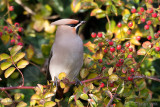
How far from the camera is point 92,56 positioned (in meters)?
2.09

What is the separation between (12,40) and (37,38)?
0.71 meters

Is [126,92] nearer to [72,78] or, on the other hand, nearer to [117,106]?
[117,106]

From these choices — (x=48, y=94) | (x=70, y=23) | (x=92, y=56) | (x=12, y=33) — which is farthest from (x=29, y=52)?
(x=48, y=94)

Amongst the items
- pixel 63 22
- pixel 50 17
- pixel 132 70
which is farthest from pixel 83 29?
pixel 132 70

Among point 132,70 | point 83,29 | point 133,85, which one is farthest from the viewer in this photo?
point 83,29

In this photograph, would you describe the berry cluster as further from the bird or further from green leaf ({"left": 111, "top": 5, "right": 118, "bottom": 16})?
green leaf ({"left": 111, "top": 5, "right": 118, "bottom": 16})

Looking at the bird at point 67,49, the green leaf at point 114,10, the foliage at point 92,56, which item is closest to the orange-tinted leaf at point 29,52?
the foliage at point 92,56

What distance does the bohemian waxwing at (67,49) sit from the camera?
2.18 metres

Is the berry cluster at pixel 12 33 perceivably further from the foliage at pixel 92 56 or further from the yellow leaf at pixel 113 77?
the yellow leaf at pixel 113 77

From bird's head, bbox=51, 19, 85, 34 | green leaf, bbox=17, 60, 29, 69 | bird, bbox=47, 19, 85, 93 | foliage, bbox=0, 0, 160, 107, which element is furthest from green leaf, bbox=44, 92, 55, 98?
bird's head, bbox=51, 19, 85, 34

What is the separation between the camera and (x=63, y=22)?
7.22ft

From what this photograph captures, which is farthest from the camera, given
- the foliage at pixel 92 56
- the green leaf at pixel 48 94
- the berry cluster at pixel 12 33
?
the berry cluster at pixel 12 33

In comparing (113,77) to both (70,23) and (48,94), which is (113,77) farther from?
(70,23)

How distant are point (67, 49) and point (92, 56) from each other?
23cm
